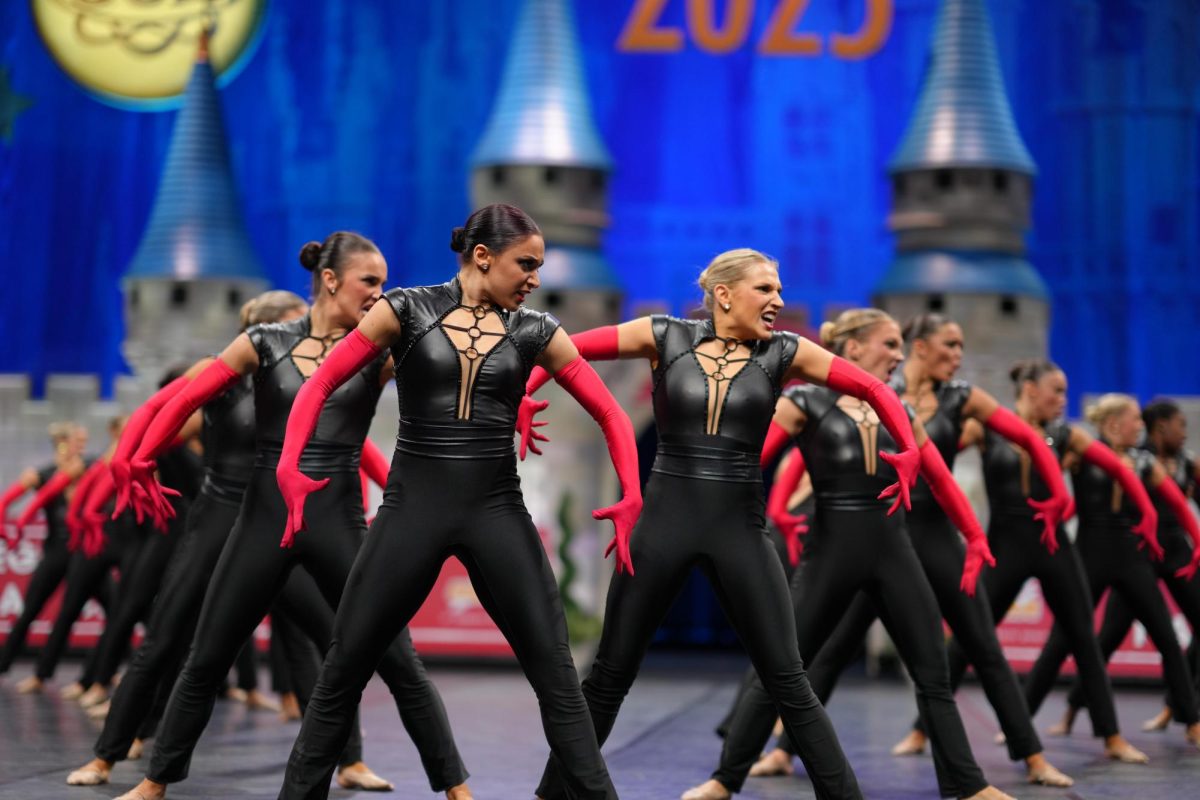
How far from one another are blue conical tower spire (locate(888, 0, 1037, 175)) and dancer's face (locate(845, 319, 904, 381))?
1486 centimetres

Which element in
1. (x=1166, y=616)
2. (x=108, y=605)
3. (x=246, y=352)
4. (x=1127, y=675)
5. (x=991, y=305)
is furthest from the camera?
(x=991, y=305)

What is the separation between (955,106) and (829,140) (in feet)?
5.72

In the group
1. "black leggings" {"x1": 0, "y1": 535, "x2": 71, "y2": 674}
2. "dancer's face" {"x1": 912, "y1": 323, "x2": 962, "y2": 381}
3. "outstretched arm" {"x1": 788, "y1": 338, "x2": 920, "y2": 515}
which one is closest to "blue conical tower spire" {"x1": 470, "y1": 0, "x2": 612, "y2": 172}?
"black leggings" {"x1": 0, "y1": 535, "x2": 71, "y2": 674}

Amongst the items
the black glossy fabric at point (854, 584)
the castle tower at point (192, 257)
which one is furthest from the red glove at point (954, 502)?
the castle tower at point (192, 257)

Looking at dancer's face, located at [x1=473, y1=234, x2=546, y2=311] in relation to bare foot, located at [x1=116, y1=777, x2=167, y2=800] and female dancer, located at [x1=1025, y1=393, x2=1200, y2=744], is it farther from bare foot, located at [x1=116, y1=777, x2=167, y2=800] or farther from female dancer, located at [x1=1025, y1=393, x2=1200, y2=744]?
female dancer, located at [x1=1025, y1=393, x2=1200, y2=744]

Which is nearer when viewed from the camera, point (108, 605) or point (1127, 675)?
point (108, 605)

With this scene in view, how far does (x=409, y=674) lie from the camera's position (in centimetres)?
586

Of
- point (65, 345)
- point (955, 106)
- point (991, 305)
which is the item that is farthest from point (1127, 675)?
point (65, 345)

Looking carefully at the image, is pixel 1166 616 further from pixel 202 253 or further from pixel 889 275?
pixel 202 253

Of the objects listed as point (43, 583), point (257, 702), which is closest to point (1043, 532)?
point (257, 702)

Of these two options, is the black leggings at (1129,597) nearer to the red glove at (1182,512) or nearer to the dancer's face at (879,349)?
the red glove at (1182,512)

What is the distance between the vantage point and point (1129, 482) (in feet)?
26.7

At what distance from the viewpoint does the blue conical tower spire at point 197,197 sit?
2186 cm

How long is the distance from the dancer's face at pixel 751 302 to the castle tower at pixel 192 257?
672 inches
